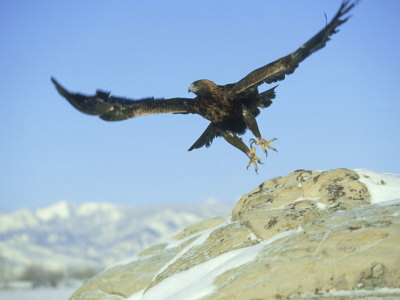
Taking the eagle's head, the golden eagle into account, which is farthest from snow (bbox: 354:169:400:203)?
the eagle's head

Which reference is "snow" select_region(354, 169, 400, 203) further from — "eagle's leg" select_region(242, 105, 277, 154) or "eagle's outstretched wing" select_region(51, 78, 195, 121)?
"eagle's outstretched wing" select_region(51, 78, 195, 121)

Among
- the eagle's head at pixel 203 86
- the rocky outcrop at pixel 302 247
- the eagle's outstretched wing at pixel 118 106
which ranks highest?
the eagle's outstretched wing at pixel 118 106

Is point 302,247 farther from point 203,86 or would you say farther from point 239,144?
point 203,86

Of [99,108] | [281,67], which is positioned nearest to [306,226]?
[281,67]

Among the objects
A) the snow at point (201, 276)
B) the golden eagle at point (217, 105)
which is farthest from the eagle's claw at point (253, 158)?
the snow at point (201, 276)

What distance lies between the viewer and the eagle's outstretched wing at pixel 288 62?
8.35 meters

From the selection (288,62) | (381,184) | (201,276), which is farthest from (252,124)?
(201,276)

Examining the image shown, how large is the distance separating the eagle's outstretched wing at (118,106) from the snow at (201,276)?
428cm

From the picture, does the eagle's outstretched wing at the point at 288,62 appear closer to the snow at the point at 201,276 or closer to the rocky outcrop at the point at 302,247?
the rocky outcrop at the point at 302,247

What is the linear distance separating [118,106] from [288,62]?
4080 millimetres

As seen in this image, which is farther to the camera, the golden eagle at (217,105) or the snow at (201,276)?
the golden eagle at (217,105)

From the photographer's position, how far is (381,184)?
Result: 8477mm

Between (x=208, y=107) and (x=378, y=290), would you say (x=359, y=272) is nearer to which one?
(x=378, y=290)

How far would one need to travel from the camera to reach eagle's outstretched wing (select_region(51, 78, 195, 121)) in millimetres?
10500
